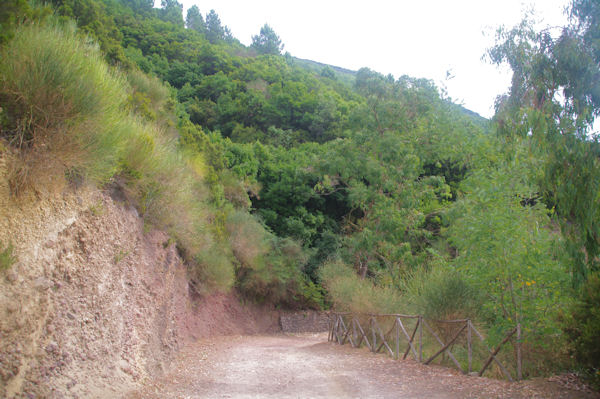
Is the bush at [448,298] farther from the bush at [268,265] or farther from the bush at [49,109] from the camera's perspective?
the bush at [268,265]

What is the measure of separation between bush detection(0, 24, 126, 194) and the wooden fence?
782 centimetres

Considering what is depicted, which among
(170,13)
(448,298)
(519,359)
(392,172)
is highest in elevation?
(170,13)

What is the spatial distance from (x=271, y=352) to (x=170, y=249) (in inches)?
177

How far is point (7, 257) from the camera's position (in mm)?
→ 4719

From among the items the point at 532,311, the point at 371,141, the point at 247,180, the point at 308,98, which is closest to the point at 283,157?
the point at 247,180

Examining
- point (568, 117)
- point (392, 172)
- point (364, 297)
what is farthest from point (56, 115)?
point (392, 172)

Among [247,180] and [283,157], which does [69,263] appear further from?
[283,157]

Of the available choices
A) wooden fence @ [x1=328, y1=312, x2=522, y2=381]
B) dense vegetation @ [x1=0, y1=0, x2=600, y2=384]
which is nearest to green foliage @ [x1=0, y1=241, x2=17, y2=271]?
dense vegetation @ [x1=0, y1=0, x2=600, y2=384]

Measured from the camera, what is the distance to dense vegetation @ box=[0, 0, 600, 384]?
5855 mm

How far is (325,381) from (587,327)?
4.68m

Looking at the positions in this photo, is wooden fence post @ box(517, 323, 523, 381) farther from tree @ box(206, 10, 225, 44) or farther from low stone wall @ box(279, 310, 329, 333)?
tree @ box(206, 10, 225, 44)

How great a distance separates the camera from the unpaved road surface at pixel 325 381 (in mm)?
6750

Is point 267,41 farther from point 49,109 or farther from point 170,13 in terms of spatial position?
point 49,109

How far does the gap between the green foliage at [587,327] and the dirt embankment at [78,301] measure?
6.89 metres
